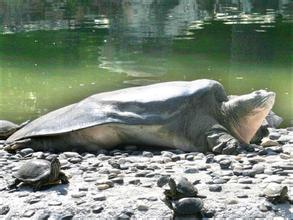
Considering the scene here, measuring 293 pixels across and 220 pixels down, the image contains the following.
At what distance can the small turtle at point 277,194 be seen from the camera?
17.3 ft

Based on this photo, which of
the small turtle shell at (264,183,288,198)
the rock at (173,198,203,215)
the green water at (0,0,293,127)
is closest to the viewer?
the rock at (173,198,203,215)

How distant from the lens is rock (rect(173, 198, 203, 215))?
5137mm

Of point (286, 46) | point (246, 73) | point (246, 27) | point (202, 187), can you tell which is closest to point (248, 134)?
point (202, 187)

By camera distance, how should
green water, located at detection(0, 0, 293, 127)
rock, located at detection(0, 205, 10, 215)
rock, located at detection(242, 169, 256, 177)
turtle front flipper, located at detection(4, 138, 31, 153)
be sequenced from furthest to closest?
green water, located at detection(0, 0, 293, 127) → turtle front flipper, located at detection(4, 138, 31, 153) → rock, located at detection(242, 169, 256, 177) → rock, located at detection(0, 205, 10, 215)

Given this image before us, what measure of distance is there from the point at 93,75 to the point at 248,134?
18.0ft

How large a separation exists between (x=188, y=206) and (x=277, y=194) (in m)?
0.69

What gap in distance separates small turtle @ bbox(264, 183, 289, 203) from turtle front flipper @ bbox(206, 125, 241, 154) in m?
1.60

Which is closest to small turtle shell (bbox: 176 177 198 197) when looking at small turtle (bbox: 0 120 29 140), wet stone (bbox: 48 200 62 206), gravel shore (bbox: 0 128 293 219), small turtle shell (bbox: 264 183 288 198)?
gravel shore (bbox: 0 128 293 219)

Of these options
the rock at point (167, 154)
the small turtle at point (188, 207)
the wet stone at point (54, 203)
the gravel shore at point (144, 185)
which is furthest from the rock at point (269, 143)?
the wet stone at point (54, 203)

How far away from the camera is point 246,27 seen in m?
21.0

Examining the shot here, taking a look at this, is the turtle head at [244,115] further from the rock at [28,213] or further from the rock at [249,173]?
the rock at [28,213]

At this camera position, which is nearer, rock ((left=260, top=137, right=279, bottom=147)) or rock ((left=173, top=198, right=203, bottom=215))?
rock ((left=173, top=198, right=203, bottom=215))

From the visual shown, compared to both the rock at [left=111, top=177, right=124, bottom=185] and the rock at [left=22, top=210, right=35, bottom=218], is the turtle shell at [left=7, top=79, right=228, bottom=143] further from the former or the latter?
the rock at [left=22, top=210, right=35, bottom=218]

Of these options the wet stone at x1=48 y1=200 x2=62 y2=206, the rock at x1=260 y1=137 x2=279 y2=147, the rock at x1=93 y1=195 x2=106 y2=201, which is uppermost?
the rock at x1=93 y1=195 x2=106 y2=201
